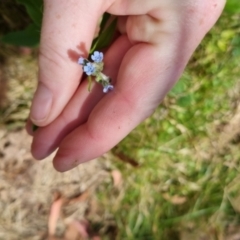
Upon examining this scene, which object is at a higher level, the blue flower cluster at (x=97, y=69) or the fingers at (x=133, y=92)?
the blue flower cluster at (x=97, y=69)

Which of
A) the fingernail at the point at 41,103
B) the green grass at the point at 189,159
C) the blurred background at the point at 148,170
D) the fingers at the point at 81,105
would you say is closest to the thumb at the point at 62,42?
the fingernail at the point at 41,103

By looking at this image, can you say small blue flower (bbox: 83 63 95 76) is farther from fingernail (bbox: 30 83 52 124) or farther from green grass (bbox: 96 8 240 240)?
green grass (bbox: 96 8 240 240)

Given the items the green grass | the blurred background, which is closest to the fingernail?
the blurred background

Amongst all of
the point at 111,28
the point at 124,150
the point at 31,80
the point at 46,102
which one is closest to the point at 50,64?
the point at 46,102

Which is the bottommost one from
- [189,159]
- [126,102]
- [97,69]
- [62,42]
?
[189,159]

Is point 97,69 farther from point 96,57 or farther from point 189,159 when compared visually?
point 189,159

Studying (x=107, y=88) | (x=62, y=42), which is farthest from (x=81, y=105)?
(x=62, y=42)

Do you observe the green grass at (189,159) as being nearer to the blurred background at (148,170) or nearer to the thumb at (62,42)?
the blurred background at (148,170)

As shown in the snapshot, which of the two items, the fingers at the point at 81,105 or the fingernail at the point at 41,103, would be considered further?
the fingers at the point at 81,105
